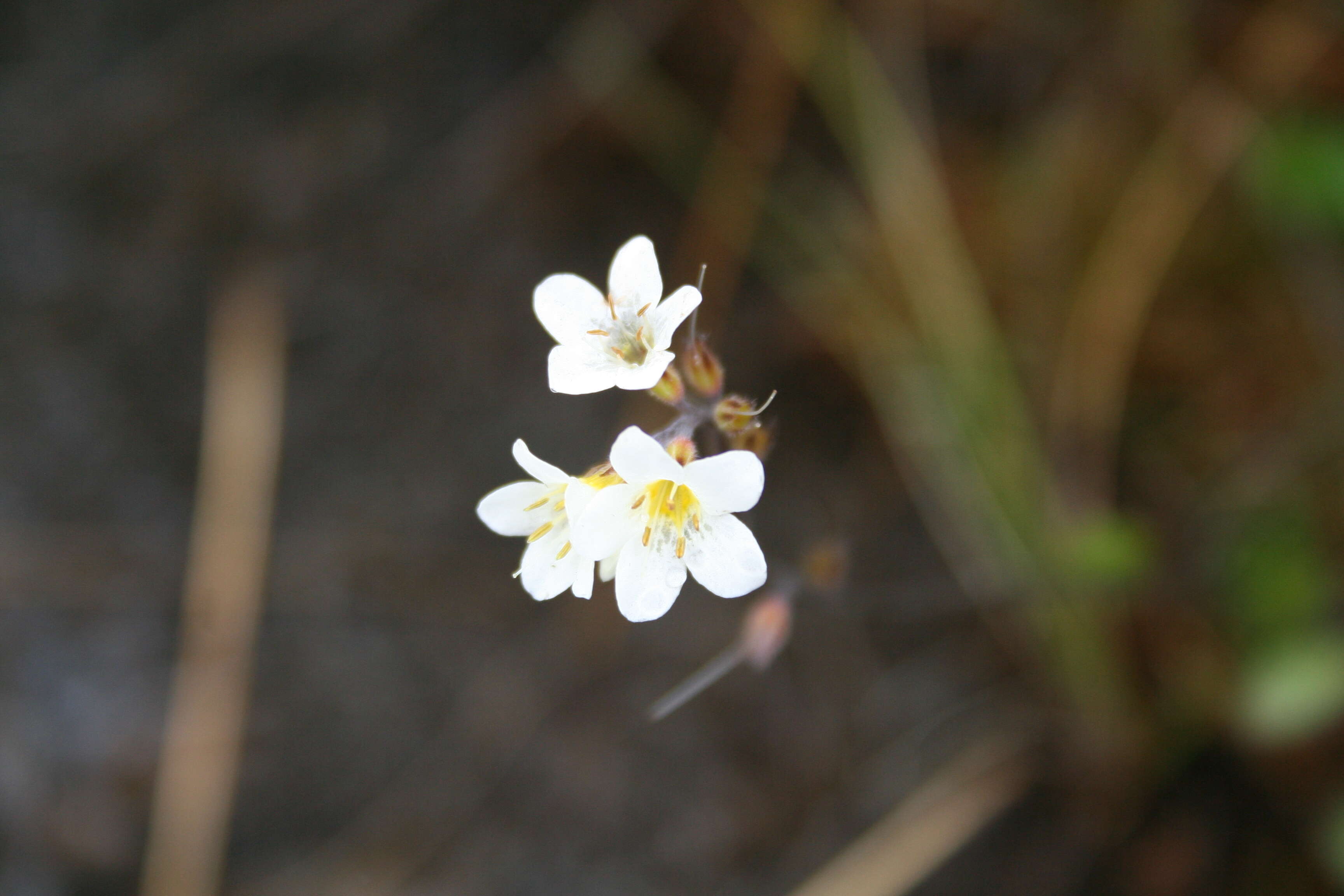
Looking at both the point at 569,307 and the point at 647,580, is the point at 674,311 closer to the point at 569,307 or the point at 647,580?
the point at 569,307

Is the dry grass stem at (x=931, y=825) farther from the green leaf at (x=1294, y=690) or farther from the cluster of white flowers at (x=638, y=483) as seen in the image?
the cluster of white flowers at (x=638, y=483)

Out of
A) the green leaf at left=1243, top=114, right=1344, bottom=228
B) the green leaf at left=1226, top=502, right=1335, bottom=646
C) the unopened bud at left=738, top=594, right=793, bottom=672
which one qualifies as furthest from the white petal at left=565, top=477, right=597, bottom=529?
the green leaf at left=1243, top=114, right=1344, bottom=228

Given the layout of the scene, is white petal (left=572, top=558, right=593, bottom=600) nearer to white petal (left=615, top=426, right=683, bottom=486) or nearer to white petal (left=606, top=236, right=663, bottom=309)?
white petal (left=615, top=426, right=683, bottom=486)

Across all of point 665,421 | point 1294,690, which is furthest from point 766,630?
point 1294,690

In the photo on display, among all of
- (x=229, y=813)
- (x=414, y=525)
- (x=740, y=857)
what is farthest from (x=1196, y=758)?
(x=229, y=813)

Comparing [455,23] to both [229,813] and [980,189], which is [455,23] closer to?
Answer: [980,189]
